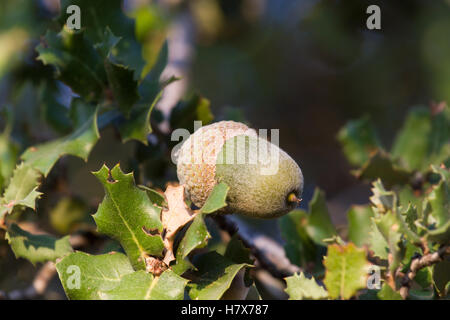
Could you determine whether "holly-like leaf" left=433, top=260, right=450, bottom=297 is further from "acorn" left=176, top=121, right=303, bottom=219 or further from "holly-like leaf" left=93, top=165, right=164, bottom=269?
"holly-like leaf" left=93, top=165, right=164, bottom=269

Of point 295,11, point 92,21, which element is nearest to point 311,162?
point 295,11

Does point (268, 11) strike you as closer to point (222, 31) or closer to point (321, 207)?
point (222, 31)

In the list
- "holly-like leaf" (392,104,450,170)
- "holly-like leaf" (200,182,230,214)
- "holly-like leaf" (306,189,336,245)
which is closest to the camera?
"holly-like leaf" (200,182,230,214)

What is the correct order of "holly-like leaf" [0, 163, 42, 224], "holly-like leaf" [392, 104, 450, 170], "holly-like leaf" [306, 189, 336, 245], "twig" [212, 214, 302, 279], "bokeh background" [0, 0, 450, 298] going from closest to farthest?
"holly-like leaf" [0, 163, 42, 224] < "twig" [212, 214, 302, 279] < "holly-like leaf" [306, 189, 336, 245] < "holly-like leaf" [392, 104, 450, 170] < "bokeh background" [0, 0, 450, 298]

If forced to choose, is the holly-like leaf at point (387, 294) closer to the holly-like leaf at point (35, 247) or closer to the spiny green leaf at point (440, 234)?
the spiny green leaf at point (440, 234)

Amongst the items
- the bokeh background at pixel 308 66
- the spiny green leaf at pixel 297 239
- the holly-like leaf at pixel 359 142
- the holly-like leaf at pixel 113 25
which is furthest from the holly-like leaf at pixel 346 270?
the bokeh background at pixel 308 66

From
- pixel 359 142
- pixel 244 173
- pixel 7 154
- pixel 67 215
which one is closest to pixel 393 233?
pixel 244 173

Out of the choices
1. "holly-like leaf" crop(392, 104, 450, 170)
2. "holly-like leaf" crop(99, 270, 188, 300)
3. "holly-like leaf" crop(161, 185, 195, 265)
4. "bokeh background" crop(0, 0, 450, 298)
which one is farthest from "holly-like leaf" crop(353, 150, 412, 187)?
"bokeh background" crop(0, 0, 450, 298)
